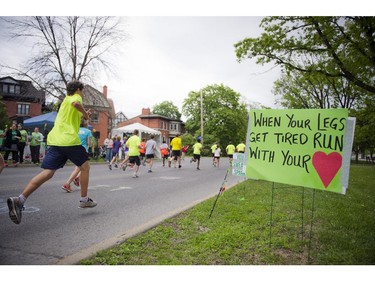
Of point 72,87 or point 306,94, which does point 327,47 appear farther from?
point 306,94

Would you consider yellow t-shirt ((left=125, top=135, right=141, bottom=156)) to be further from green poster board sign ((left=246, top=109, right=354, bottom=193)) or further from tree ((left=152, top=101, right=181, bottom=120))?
tree ((left=152, top=101, right=181, bottom=120))

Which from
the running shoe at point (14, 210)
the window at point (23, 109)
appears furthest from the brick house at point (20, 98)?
the running shoe at point (14, 210)

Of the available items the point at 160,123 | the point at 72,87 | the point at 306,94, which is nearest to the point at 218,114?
the point at 160,123

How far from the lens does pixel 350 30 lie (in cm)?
923

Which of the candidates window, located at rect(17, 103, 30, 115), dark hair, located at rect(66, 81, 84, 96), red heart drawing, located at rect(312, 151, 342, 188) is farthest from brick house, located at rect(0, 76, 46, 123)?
red heart drawing, located at rect(312, 151, 342, 188)

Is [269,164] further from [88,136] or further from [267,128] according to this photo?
[88,136]

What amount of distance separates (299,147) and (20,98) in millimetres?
14039

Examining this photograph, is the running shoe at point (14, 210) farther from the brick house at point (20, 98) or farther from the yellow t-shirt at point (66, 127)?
the brick house at point (20, 98)

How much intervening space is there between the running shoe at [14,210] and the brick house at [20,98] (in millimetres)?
7928

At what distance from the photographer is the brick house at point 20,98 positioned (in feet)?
37.5

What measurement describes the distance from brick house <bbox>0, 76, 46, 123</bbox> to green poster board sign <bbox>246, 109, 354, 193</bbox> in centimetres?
965

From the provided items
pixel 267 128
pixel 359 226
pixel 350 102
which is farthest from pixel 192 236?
pixel 350 102

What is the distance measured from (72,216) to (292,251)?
325 centimetres

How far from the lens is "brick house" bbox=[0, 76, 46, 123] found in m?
11.4
